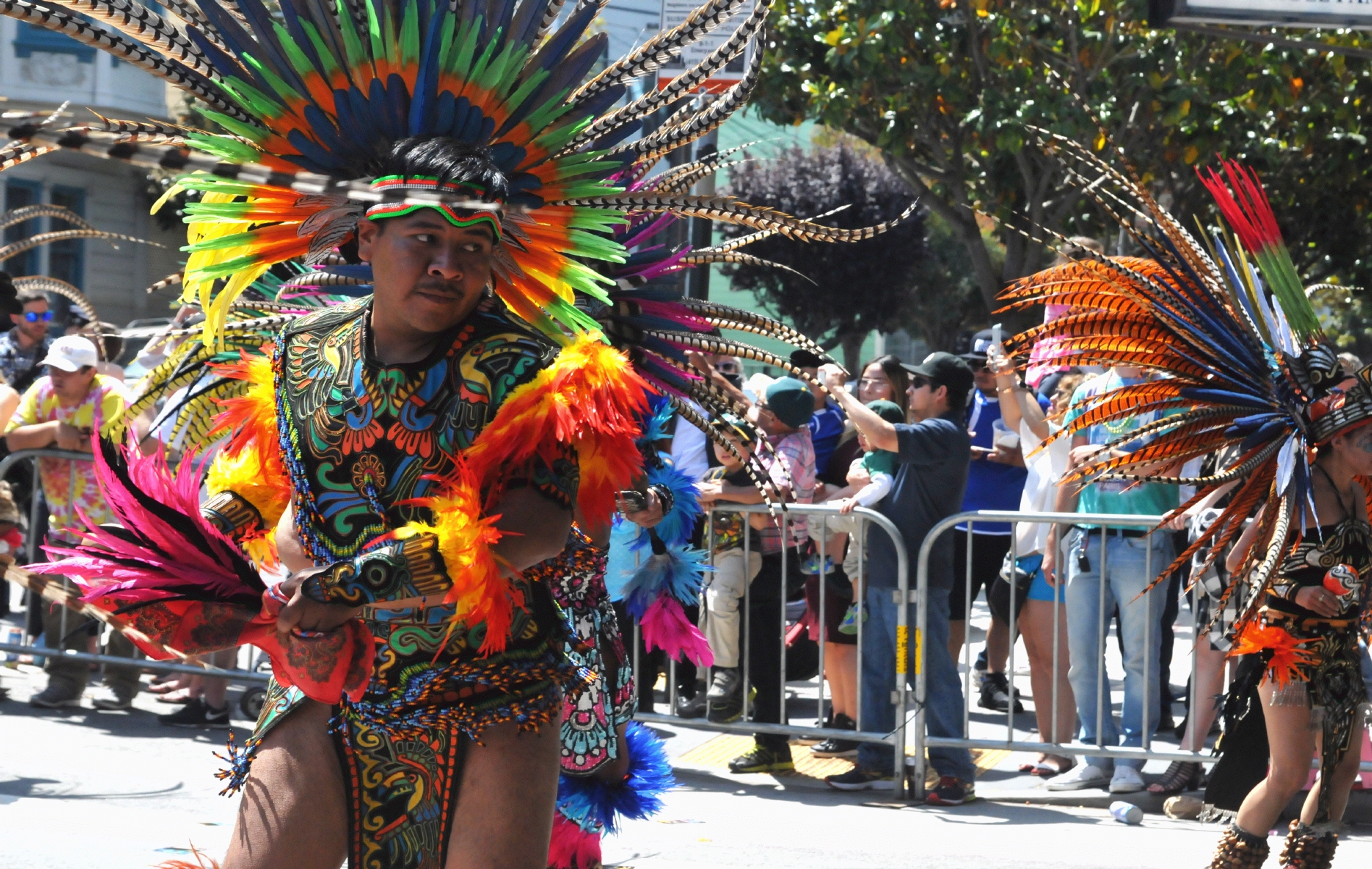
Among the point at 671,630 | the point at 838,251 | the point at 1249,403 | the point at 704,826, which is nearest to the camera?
the point at 1249,403

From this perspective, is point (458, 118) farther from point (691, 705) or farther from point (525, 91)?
point (691, 705)

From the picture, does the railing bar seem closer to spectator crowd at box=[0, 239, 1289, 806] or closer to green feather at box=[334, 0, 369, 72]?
spectator crowd at box=[0, 239, 1289, 806]

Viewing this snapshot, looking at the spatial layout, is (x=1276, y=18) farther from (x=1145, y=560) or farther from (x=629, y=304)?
(x=629, y=304)

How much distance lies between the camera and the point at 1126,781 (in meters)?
6.70

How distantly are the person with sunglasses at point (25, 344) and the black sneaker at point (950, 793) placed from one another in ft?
21.1

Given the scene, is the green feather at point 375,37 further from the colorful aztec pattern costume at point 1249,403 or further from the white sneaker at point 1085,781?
the white sneaker at point 1085,781

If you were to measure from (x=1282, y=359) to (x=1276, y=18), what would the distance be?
6.55 ft

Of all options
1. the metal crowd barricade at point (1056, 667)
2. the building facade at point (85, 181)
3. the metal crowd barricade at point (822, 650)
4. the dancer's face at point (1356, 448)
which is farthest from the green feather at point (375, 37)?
the building facade at point (85, 181)

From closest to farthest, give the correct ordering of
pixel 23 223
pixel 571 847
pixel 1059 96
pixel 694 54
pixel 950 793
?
pixel 571 847 → pixel 950 793 → pixel 694 54 → pixel 1059 96 → pixel 23 223

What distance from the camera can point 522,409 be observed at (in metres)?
2.88

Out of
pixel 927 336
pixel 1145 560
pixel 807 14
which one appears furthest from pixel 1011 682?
pixel 927 336

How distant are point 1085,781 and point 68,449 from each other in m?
5.43

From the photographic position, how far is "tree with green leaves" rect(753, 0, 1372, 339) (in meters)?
14.4

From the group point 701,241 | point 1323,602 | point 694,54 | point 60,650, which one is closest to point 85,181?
point 60,650
